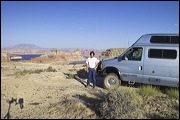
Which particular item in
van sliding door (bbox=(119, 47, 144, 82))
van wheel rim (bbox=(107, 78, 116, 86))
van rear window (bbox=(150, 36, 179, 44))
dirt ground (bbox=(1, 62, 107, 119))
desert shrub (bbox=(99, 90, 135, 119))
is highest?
van rear window (bbox=(150, 36, 179, 44))

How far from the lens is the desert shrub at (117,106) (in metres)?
5.01

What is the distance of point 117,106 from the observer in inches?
204

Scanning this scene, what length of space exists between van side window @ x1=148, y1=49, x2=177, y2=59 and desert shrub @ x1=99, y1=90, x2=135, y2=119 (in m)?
2.75

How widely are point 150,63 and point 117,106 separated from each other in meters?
3.14

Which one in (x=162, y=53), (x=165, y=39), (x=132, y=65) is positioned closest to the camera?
(x=162, y=53)

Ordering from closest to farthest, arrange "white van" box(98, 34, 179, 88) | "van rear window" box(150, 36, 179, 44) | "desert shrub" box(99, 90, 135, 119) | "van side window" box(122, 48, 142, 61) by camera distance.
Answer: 1. "desert shrub" box(99, 90, 135, 119)
2. "white van" box(98, 34, 179, 88)
3. "van rear window" box(150, 36, 179, 44)
4. "van side window" box(122, 48, 142, 61)

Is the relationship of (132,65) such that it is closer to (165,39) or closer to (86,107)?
(165,39)

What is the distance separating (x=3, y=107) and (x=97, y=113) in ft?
11.5

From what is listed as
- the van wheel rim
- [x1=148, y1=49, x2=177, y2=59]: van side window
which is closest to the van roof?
[x1=148, y1=49, x2=177, y2=59]: van side window

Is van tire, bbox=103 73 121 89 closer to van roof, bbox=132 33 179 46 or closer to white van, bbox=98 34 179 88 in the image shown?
white van, bbox=98 34 179 88

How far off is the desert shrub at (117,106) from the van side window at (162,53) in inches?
108

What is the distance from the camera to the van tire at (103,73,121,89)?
841 centimetres

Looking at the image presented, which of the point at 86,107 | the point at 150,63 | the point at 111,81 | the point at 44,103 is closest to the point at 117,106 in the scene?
the point at 86,107

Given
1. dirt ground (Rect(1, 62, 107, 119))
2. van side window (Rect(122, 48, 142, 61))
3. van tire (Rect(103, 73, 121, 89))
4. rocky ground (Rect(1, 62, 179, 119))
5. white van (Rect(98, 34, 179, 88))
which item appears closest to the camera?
rocky ground (Rect(1, 62, 179, 119))
